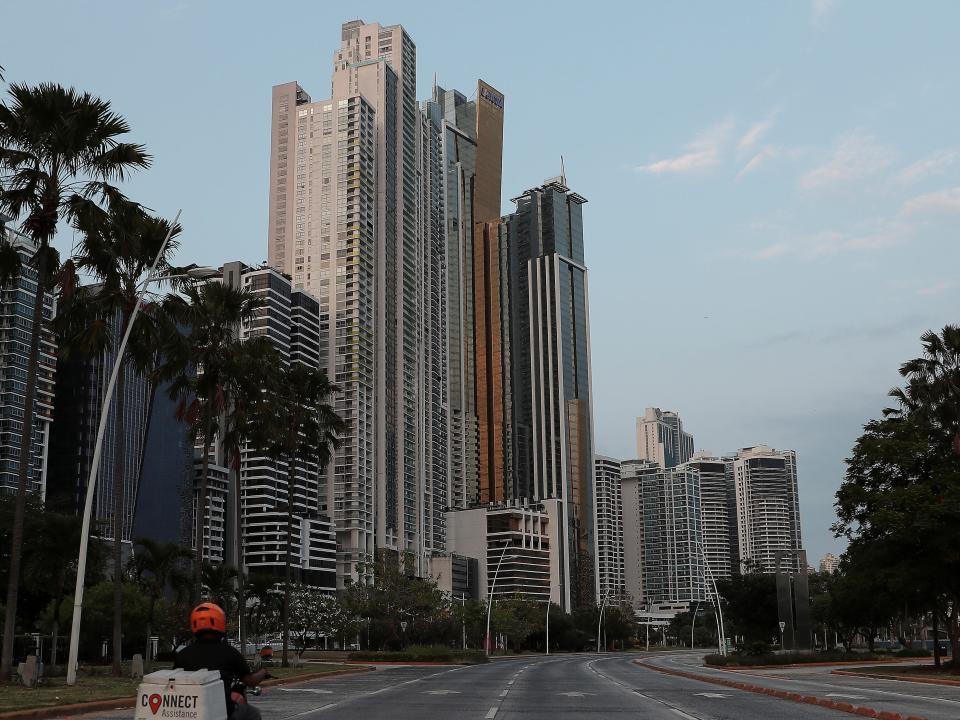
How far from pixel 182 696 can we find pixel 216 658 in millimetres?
612

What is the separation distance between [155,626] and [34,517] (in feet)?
94.7

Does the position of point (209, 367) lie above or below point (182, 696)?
above

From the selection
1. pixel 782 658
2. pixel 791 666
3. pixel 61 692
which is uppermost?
pixel 61 692

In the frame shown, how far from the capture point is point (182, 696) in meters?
7.64

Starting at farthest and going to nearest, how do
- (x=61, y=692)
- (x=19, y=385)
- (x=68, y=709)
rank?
(x=19, y=385) < (x=61, y=692) < (x=68, y=709)

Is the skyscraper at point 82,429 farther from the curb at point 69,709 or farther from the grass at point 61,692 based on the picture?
the curb at point 69,709

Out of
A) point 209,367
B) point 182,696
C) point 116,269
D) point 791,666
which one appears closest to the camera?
point 182,696

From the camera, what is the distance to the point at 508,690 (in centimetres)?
→ 3222

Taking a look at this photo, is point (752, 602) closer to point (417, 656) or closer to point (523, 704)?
point (417, 656)

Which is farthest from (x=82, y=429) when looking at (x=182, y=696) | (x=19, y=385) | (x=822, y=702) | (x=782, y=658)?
(x=182, y=696)

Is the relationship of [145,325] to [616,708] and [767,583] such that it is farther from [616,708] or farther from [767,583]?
[767,583]

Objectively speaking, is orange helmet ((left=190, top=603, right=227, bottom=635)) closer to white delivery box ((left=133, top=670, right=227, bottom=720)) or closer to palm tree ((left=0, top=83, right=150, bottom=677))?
white delivery box ((left=133, top=670, right=227, bottom=720))

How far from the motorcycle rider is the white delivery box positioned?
318mm

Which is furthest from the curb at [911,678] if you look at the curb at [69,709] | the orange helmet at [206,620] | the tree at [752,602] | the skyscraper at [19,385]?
the skyscraper at [19,385]
